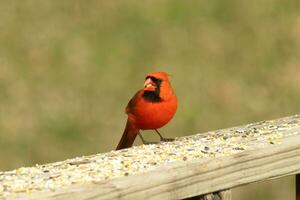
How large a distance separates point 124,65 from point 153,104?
461 cm

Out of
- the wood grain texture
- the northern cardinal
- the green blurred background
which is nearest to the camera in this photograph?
the wood grain texture

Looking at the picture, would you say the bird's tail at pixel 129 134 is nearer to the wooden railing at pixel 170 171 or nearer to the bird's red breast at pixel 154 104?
the bird's red breast at pixel 154 104

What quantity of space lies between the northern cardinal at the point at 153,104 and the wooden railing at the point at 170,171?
0.46 meters

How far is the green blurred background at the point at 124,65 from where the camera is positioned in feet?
28.5

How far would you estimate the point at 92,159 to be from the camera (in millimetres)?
3996

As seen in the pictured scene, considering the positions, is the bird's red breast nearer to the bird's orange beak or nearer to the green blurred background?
the bird's orange beak

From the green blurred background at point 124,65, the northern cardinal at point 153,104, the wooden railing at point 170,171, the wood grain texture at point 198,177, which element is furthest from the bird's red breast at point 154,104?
the green blurred background at point 124,65

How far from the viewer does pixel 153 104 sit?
4.80 metres

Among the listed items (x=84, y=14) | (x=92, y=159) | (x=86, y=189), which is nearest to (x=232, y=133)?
(x=92, y=159)

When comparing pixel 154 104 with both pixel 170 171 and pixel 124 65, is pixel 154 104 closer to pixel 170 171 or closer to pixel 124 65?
pixel 170 171

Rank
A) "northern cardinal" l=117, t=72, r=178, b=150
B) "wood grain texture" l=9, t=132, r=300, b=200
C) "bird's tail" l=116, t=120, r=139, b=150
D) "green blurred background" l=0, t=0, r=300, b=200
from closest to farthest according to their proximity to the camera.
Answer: "wood grain texture" l=9, t=132, r=300, b=200 < "northern cardinal" l=117, t=72, r=178, b=150 < "bird's tail" l=116, t=120, r=139, b=150 < "green blurred background" l=0, t=0, r=300, b=200

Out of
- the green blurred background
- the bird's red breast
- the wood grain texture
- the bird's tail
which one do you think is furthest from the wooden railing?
the green blurred background

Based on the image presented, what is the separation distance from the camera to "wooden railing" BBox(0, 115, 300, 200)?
11.5ft

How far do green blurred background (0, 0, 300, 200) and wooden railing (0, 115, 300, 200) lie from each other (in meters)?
3.99
